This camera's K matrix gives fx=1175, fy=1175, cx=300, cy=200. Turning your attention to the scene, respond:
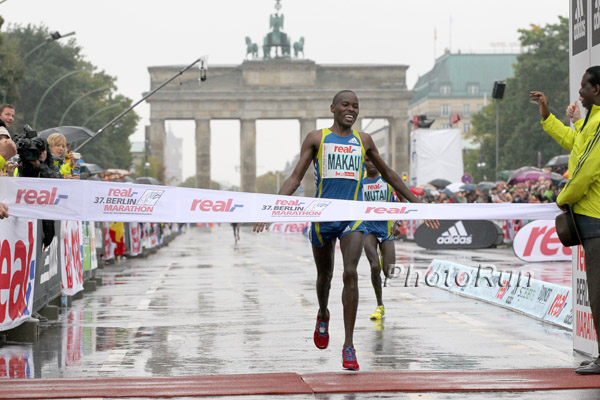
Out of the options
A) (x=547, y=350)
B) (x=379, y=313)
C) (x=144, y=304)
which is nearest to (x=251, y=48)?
(x=144, y=304)

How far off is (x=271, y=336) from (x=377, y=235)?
2448 millimetres

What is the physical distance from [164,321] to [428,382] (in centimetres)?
562

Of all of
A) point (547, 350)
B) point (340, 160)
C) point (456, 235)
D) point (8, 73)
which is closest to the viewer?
point (340, 160)

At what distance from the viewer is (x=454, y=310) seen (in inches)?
566

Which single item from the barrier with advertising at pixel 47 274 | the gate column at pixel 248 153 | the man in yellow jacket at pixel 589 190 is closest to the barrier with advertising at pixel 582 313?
the man in yellow jacket at pixel 589 190

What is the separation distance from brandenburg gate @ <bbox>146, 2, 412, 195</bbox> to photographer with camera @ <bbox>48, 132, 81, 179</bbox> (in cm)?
9469

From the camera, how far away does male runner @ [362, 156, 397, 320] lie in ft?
43.4

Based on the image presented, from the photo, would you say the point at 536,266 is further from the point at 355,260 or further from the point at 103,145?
the point at 103,145

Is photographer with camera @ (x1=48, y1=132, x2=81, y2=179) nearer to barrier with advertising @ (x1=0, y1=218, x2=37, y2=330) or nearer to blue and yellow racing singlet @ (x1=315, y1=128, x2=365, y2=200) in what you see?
barrier with advertising @ (x1=0, y1=218, x2=37, y2=330)

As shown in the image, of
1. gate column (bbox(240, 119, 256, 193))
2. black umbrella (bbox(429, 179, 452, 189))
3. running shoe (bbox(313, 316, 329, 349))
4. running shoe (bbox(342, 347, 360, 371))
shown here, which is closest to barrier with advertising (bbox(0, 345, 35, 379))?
running shoe (bbox(313, 316, 329, 349))

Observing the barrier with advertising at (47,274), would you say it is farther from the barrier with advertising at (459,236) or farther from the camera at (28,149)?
the barrier with advertising at (459,236)

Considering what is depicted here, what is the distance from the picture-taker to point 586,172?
8273mm

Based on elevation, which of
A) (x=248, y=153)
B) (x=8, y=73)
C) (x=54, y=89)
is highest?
(x=54, y=89)

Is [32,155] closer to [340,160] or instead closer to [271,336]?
[271,336]
